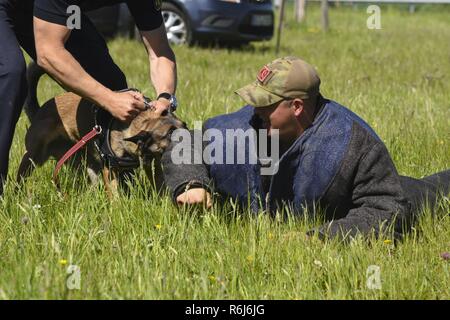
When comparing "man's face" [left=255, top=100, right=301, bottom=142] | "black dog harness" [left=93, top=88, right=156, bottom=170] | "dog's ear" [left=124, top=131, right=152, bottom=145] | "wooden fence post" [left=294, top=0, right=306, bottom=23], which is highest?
"man's face" [left=255, top=100, right=301, bottom=142]

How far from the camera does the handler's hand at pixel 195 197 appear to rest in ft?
13.1

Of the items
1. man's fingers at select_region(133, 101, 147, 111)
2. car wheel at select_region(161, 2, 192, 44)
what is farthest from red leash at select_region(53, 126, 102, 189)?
car wheel at select_region(161, 2, 192, 44)

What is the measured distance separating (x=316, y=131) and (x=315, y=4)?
22712mm

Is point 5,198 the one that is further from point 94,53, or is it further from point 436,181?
point 436,181

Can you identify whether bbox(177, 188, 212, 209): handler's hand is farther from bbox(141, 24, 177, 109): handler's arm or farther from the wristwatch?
bbox(141, 24, 177, 109): handler's arm

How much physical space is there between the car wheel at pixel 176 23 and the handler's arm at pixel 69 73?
8.58 m

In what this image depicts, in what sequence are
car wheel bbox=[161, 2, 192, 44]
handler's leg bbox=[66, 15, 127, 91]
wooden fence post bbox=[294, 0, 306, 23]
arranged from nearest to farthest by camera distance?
handler's leg bbox=[66, 15, 127, 91]
car wheel bbox=[161, 2, 192, 44]
wooden fence post bbox=[294, 0, 306, 23]

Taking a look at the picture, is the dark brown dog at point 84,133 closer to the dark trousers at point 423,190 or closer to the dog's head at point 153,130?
the dog's head at point 153,130

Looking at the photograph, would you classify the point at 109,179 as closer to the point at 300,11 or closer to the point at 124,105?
the point at 124,105

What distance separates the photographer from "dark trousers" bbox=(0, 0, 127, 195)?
4.15 metres

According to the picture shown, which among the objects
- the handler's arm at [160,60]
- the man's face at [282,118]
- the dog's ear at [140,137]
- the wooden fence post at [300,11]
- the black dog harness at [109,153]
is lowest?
the wooden fence post at [300,11]

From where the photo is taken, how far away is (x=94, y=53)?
4.64 meters

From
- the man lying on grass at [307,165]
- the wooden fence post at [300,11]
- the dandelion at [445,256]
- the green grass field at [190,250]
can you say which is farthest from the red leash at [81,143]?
the wooden fence post at [300,11]

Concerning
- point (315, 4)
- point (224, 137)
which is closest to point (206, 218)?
point (224, 137)
